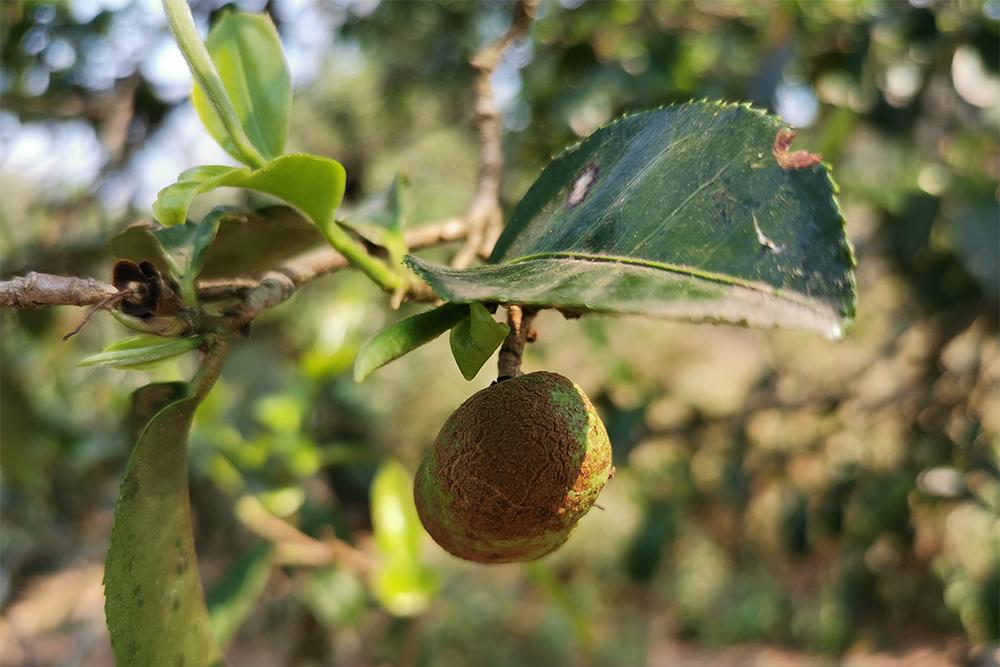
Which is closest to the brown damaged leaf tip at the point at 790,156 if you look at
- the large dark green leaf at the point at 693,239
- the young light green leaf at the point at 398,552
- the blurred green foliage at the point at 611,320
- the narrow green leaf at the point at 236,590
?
the large dark green leaf at the point at 693,239

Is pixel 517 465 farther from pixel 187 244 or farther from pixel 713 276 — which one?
pixel 187 244

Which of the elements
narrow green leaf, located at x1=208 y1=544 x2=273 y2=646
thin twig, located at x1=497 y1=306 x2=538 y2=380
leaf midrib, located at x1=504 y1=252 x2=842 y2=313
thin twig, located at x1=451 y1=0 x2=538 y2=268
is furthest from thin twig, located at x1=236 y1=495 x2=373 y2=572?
leaf midrib, located at x1=504 y1=252 x2=842 y2=313

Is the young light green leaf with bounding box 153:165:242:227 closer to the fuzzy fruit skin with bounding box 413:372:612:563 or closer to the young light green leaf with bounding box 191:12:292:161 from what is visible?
the young light green leaf with bounding box 191:12:292:161

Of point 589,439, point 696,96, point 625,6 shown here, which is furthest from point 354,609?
point 589,439

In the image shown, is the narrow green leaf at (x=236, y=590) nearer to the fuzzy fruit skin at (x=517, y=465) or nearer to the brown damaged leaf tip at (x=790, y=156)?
the fuzzy fruit skin at (x=517, y=465)

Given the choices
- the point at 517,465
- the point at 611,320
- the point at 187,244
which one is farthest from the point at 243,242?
the point at 611,320

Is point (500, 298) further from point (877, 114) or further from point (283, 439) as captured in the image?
point (877, 114)
